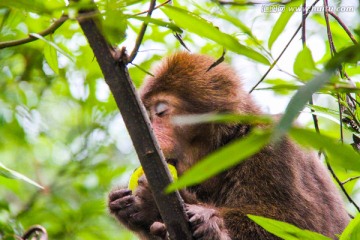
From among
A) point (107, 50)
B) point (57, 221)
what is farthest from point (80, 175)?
point (107, 50)

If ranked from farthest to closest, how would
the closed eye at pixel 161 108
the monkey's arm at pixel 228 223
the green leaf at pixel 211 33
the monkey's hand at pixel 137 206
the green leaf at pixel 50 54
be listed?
the closed eye at pixel 161 108 → the monkey's hand at pixel 137 206 → the monkey's arm at pixel 228 223 → the green leaf at pixel 50 54 → the green leaf at pixel 211 33

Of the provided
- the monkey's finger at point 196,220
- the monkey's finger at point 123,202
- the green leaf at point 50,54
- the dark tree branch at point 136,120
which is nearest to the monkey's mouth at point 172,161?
the monkey's finger at point 123,202

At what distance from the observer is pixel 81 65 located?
7473 mm

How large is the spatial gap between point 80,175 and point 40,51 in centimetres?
151

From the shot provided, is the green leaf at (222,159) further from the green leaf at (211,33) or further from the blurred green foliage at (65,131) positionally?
the blurred green foliage at (65,131)

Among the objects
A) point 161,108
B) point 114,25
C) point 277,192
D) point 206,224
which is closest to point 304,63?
point 114,25

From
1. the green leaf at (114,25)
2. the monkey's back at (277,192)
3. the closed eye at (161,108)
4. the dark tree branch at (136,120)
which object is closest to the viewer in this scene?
the green leaf at (114,25)

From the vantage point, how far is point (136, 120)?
2.85m

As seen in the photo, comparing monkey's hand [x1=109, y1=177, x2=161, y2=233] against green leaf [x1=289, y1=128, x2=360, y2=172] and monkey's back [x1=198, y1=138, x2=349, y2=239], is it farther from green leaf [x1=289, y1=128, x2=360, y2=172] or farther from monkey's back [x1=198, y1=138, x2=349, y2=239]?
green leaf [x1=289, y1=128, x2=360, y2=172]

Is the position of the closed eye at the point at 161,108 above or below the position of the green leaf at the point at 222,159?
above

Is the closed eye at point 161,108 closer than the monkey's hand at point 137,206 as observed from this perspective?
No

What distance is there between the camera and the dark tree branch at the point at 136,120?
2574 mm

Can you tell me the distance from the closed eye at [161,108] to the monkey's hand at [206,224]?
113 centimetres

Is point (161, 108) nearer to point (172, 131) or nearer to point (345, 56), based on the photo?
point (172, 131)
